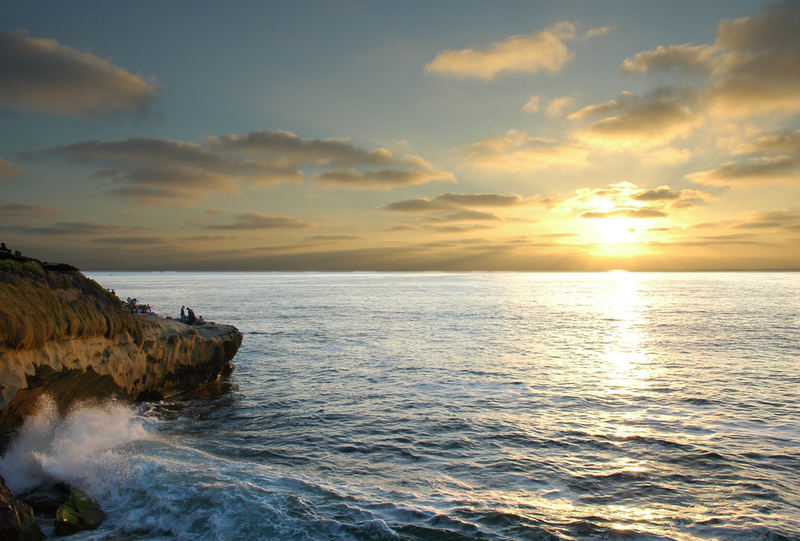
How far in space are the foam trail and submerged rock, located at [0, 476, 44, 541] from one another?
9.63ft

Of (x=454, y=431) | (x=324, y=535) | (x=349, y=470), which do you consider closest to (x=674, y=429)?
(x=454, y=431)

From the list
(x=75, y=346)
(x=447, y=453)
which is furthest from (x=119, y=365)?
(x=447, y=453)

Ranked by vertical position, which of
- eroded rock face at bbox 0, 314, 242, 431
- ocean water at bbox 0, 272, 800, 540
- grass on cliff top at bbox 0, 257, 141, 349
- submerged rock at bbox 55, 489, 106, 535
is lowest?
ocean water at bbox 0, 272, 800, 540

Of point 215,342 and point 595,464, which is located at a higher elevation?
point 215,342

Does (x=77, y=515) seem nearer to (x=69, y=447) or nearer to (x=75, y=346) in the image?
(x=69, y=447)

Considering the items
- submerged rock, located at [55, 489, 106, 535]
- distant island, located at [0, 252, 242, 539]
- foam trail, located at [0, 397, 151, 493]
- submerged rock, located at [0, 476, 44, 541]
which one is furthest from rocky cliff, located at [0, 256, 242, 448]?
submerged rock, located at [55, 489, 106, 535]

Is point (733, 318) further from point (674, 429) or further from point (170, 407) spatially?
point (170, 407)

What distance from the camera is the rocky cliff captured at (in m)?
16.2

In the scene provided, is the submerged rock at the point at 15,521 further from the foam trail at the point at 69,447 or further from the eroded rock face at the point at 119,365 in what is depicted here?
the eroded rock face at the point at 119,365

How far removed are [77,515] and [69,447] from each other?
Result: 19.2 ft

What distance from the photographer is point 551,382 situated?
28984mm

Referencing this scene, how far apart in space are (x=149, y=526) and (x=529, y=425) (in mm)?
15216

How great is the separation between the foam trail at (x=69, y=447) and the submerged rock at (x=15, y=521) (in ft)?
9.63

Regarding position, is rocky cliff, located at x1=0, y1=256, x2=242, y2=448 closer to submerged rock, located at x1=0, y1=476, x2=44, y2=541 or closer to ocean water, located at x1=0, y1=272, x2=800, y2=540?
ocean water, located at x1=0, y1=272, x2=800, y2=540
